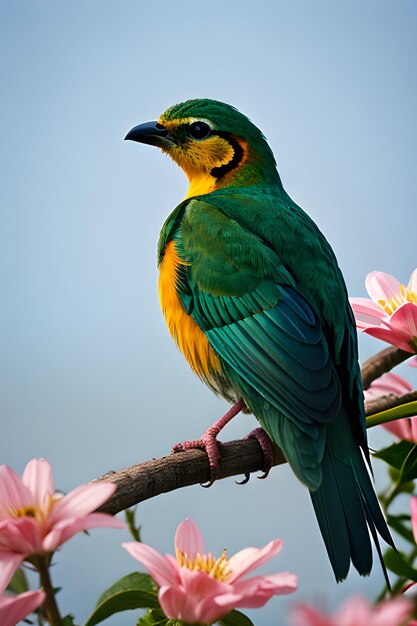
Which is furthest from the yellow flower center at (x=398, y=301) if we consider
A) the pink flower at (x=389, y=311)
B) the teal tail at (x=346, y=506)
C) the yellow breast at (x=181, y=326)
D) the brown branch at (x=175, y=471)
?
the yellow breast at (x=181, y=326)

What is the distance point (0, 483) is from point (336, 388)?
1336mm

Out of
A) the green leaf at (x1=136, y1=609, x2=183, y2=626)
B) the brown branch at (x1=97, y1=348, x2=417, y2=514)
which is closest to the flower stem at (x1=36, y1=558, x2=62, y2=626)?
the green leaf at (x1=136, y1=609, x2=183, y2=626)

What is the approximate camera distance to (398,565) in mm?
1521

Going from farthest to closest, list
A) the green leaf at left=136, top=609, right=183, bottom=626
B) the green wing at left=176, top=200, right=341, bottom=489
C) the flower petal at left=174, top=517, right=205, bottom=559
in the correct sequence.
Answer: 1. the green wing at left=176, top=200, right=341, bottom=489
2. the green leaf at left=136, top=609, right=183, bottom=626
3. the flower petal at left=174, top=517, right=205, bottom=559

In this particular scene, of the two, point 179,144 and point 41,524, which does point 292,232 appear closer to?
point 179,144

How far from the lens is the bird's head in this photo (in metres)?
3.15

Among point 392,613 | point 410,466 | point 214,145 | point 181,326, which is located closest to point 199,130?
point 214,145

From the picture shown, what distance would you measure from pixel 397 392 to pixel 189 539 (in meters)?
1.21

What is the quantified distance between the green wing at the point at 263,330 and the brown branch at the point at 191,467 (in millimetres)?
148

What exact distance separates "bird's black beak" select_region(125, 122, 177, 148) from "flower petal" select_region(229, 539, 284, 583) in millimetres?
2486

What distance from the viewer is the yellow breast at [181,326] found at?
261 cm

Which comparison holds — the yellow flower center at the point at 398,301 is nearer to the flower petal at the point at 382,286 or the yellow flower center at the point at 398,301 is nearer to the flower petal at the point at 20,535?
the flower petal at the point at 382,286

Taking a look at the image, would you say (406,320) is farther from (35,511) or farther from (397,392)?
(35,511)

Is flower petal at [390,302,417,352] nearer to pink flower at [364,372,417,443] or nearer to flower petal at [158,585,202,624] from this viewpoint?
pink flower at [364,372,417,443]
